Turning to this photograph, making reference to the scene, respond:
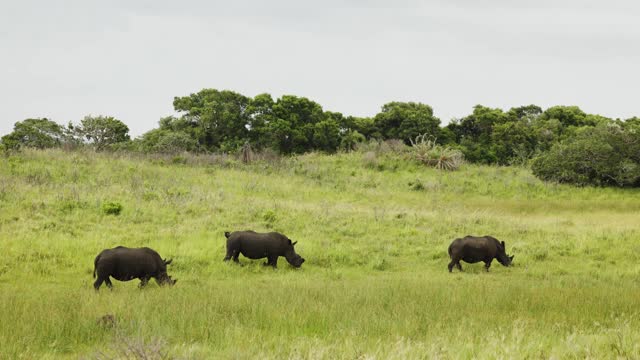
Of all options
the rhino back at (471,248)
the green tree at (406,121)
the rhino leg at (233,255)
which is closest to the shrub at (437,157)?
the green tree at (406,121)

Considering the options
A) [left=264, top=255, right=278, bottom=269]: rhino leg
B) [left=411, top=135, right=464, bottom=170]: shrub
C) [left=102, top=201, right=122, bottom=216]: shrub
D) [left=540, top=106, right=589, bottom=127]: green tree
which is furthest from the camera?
[left=540, top=106, right=589, bottom=127]: green tree

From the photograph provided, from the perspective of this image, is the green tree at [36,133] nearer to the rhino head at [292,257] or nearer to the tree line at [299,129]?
the tree line at [299,129]

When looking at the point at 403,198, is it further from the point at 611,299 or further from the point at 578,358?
the point at 578,358

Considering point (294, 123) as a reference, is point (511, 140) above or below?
below

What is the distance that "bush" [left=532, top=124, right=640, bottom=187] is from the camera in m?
32.2

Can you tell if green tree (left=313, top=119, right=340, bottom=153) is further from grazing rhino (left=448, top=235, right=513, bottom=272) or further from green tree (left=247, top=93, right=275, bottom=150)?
grazing rhino (left=448, top=235, right=513, bottom=272)

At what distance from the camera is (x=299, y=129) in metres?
56.2

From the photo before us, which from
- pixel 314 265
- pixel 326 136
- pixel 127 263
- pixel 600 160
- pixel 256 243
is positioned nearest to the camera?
pixel 127 263

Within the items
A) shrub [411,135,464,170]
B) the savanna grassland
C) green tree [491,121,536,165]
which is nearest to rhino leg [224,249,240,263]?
the savanna grassland

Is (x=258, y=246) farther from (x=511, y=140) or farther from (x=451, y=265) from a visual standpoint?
(x=511, y=140)

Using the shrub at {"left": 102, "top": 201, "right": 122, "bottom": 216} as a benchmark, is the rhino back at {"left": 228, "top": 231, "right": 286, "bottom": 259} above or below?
below

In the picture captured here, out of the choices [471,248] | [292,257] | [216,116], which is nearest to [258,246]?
[292,257]

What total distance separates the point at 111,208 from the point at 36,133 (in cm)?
4640

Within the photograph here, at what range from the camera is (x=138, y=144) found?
2197 inches
